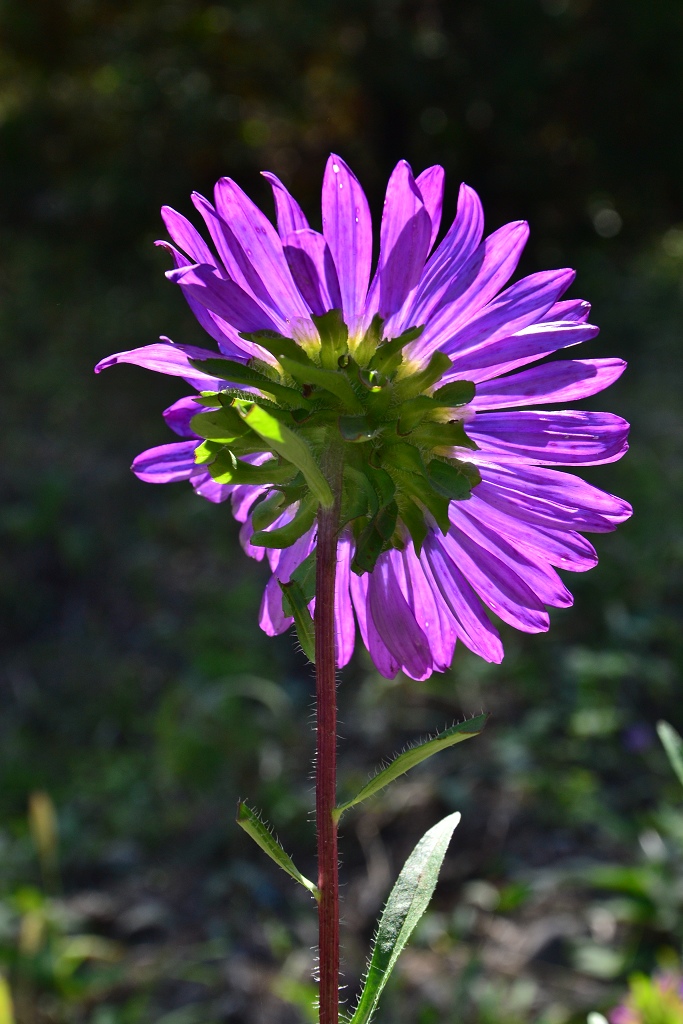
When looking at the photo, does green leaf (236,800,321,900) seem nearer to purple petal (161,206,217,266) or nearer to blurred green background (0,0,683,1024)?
purple petal (161,206,217,266)

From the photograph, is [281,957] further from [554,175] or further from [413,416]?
[554,175]

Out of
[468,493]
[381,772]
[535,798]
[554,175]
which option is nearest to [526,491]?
[468,493]

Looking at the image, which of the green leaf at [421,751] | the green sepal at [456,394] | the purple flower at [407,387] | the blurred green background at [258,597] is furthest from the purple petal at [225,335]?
the blurred green background at [258,597]

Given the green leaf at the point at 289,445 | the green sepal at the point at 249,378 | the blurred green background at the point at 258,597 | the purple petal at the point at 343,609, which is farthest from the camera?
the blurred green background at the point at 258,597

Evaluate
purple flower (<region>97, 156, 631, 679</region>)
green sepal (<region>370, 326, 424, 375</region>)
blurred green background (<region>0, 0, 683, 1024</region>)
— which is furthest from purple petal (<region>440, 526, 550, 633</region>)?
blurred green background (<region>0, 0, 683, 1024</region>)

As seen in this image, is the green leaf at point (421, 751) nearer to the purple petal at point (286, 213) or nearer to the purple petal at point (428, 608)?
the purple petal at point (428, 608)
